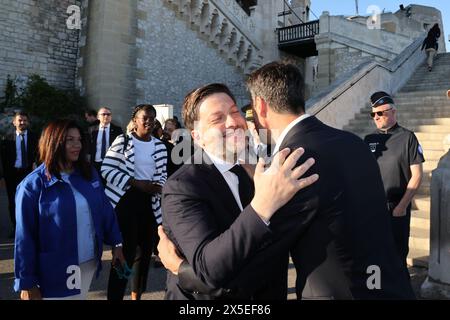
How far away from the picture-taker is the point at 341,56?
16.8m

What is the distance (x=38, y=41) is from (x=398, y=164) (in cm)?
1262

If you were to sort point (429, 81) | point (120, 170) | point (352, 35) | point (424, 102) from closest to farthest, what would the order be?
point (120, 170)
point (424, 102)
point (429, 81)
point (352, 35)

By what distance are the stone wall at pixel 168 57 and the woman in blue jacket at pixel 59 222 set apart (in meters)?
11.3

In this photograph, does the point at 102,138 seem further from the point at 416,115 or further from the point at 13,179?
the point at 416,115

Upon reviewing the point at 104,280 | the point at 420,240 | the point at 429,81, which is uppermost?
the point at 429,81

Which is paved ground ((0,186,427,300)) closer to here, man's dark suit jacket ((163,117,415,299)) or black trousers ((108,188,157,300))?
black trousers ((108,188,157,300))

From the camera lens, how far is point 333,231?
1.29 m

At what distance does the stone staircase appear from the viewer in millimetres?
5039

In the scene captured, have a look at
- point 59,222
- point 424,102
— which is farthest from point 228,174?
point 424,102

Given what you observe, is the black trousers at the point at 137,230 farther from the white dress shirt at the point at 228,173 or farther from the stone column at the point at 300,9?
the stone column at the point at 300,9

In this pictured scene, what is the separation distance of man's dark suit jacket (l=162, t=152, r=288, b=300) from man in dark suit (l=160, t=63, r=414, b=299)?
0.08m

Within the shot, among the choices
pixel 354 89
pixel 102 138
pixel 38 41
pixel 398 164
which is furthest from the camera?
pixel 38 41

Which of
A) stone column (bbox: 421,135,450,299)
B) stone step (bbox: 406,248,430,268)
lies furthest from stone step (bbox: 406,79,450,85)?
stone column (bbox: 421,135,450,299)

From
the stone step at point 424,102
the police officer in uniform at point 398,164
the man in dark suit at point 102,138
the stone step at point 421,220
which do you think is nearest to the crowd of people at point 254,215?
the police officer in uniform at point 398,164
